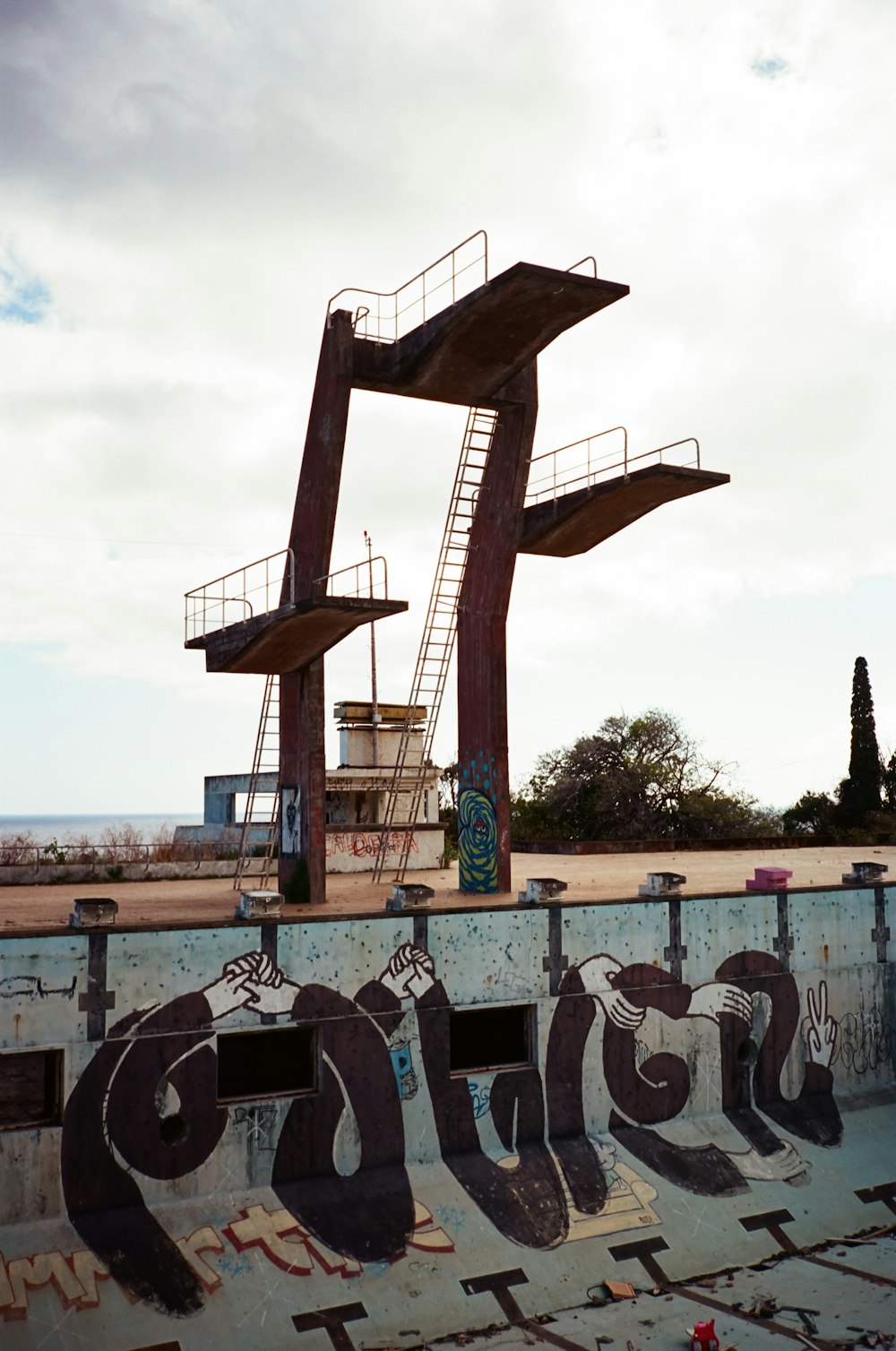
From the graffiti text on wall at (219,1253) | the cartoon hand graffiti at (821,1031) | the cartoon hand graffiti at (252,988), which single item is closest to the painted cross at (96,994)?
the cartoon hand graffiti at (252,988)

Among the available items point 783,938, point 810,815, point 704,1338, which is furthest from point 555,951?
point 810,815

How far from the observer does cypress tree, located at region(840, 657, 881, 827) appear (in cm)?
4622

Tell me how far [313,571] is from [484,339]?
4483 millimetres

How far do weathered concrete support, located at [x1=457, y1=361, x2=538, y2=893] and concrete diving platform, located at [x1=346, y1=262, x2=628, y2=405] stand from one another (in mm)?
768

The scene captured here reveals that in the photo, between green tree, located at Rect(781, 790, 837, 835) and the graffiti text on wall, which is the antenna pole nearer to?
the graffiti text on wall

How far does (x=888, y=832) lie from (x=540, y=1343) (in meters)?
32.3

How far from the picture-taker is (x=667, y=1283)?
46.3 feet

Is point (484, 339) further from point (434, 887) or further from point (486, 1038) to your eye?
point (486, 1038)

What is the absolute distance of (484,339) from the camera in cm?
1705

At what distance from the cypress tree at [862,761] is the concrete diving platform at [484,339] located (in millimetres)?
32453

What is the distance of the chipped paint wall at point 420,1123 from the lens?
1244 centimetres

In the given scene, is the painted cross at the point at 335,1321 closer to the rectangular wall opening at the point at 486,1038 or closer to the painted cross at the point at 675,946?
the rectangular wall opening at the point at 486,1038

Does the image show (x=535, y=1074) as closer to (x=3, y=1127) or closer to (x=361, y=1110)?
(x=361, y=1110)

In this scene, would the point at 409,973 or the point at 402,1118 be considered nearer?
the point at 402,1118
